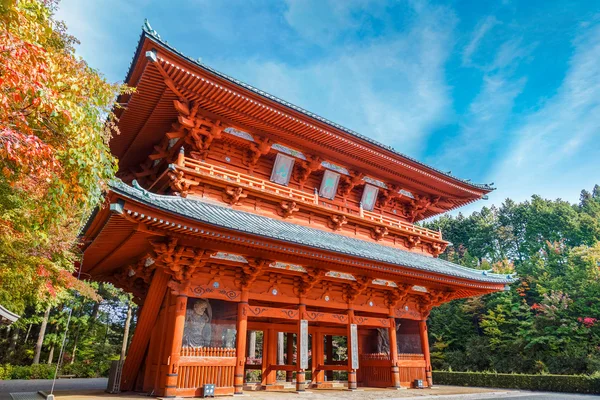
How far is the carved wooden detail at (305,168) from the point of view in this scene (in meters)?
15.3

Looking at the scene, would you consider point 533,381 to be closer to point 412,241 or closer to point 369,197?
point 412,241

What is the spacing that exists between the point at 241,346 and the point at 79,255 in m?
8.39

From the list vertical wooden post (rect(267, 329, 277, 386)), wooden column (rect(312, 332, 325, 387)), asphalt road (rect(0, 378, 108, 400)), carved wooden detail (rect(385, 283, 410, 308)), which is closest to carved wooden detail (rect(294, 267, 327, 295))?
vertical wooden post (rect(267, 329, 277, 386))

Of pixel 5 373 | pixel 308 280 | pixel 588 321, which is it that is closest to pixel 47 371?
pixel 5 373

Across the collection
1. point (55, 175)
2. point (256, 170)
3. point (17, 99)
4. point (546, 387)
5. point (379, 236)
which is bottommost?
point (546, 387)

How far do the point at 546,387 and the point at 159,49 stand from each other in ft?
81.2

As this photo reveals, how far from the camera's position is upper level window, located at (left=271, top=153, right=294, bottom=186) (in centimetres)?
1487

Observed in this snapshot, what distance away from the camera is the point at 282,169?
591 inches

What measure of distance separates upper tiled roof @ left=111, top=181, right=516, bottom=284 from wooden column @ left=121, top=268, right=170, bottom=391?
2.33m

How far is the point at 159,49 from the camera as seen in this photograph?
1055cm

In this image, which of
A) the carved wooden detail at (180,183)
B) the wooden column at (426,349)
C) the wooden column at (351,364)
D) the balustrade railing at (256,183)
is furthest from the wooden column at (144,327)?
the wooden column at (426,349)

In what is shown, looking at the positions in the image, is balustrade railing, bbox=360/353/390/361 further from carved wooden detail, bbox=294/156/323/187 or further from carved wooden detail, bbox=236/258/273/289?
carved wooden detail, bbox=294/156/323/187

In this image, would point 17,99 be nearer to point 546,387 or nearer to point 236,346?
point 236,346

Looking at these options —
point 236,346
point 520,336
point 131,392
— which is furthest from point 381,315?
point 520,336
